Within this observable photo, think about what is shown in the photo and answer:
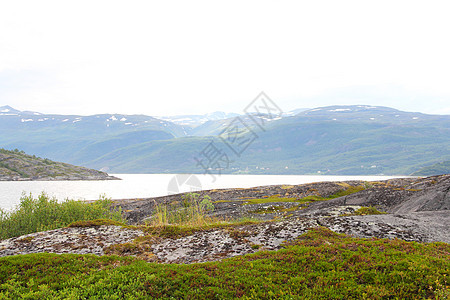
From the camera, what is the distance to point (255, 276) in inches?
297

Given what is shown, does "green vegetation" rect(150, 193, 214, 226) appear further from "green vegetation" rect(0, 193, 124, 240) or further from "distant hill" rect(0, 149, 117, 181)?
"distant hill" rect(0, 149, 117, 181)

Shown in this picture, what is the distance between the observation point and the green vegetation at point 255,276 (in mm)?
6676

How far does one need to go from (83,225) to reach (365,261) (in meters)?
13.0

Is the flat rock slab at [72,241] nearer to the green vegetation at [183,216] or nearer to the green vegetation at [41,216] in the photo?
the green vegetation at [183,216]

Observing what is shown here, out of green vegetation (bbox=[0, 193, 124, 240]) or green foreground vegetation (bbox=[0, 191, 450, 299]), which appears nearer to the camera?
green foreground vegetation (bbox=[0, 191, 450, 299])

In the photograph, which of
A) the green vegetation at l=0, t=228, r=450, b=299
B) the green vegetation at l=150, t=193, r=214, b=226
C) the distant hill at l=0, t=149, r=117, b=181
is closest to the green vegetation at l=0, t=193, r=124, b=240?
the green vegetation at l=150, t=193, r=214, b=226

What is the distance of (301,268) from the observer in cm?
788

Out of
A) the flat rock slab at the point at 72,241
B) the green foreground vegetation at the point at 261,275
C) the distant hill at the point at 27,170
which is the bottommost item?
the distant hill at the point at 27,170

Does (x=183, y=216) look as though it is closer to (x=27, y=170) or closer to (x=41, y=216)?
(x=41, y=216)

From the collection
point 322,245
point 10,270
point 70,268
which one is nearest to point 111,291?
point 70,268

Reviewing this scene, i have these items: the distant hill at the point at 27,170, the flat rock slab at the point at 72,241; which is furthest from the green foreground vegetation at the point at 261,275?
the distant hill at the point at 27,170

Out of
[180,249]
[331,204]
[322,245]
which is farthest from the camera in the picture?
[331,204]

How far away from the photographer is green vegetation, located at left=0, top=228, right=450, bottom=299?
668 centimetres

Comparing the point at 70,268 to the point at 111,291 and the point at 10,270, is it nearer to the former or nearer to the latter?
the point at 10,270
